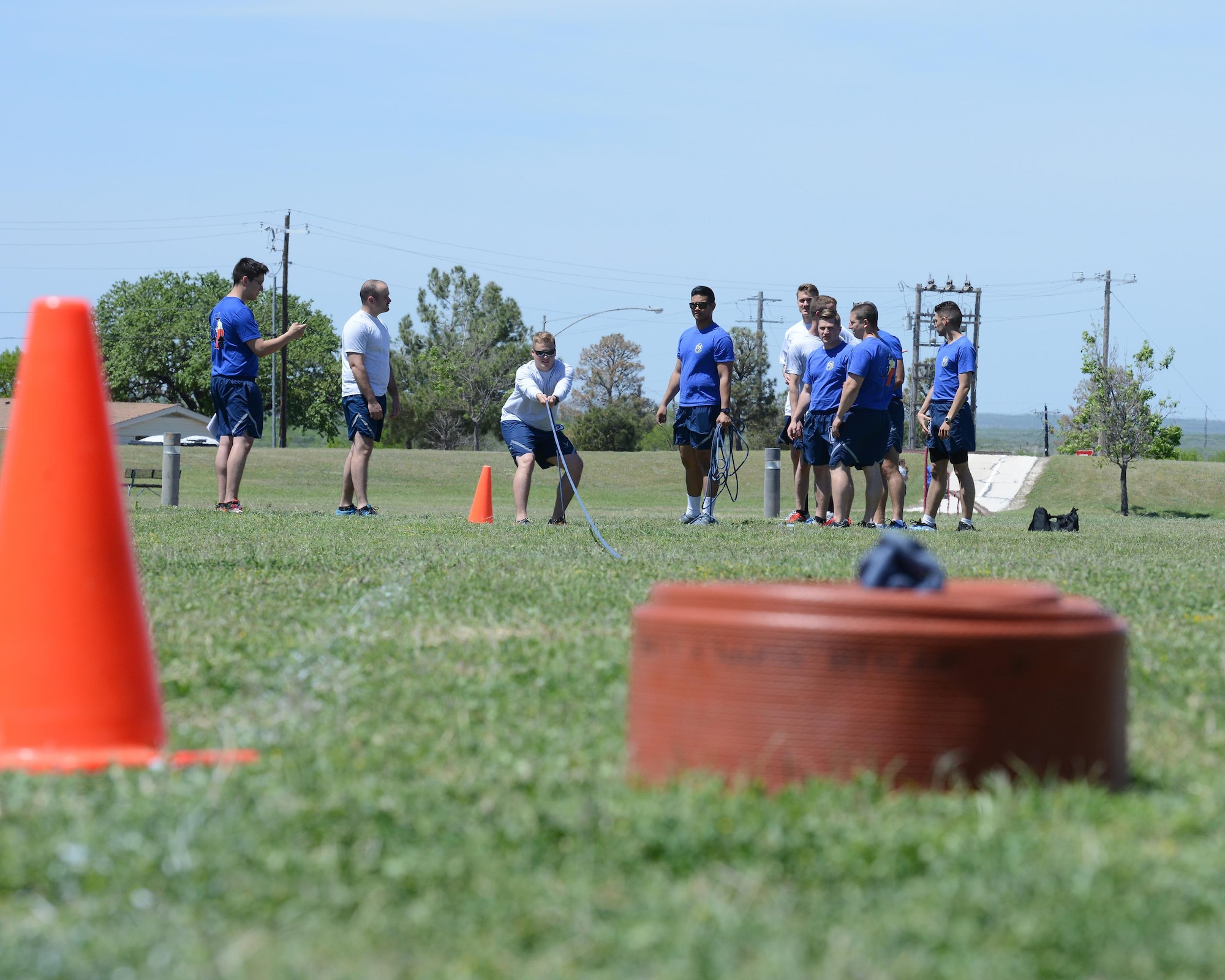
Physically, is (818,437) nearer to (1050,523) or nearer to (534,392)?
(534,392)

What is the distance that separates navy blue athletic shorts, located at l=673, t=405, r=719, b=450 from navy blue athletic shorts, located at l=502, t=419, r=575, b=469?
1.08 m

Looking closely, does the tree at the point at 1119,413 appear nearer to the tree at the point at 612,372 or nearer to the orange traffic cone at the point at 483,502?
the orange traffic cone at the point at 483,502

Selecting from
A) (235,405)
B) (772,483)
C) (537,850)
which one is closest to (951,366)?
(772,483)

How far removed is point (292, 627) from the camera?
18.5 feet

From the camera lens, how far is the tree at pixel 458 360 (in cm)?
10700

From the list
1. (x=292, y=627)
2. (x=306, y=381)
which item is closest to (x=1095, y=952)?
(x=292, y=627)

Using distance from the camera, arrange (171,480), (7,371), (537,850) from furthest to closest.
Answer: (7,371) < (171,480) < (537,850)

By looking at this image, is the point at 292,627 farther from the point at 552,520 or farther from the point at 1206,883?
the point at 552,520

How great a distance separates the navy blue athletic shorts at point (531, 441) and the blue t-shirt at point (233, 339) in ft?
7.99

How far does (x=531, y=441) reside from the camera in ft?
45.8

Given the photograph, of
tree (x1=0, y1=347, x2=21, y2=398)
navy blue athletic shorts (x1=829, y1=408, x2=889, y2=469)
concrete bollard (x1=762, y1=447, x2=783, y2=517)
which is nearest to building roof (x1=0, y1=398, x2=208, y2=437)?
tree (x1=0, y1=347, x2=21, y2=398)

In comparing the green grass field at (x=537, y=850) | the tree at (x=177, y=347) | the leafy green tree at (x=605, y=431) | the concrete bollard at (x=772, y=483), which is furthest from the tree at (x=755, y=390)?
the green grass field at (x=537, y=850)

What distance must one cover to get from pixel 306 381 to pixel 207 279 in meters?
10.4

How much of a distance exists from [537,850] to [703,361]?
11420 millimetres
